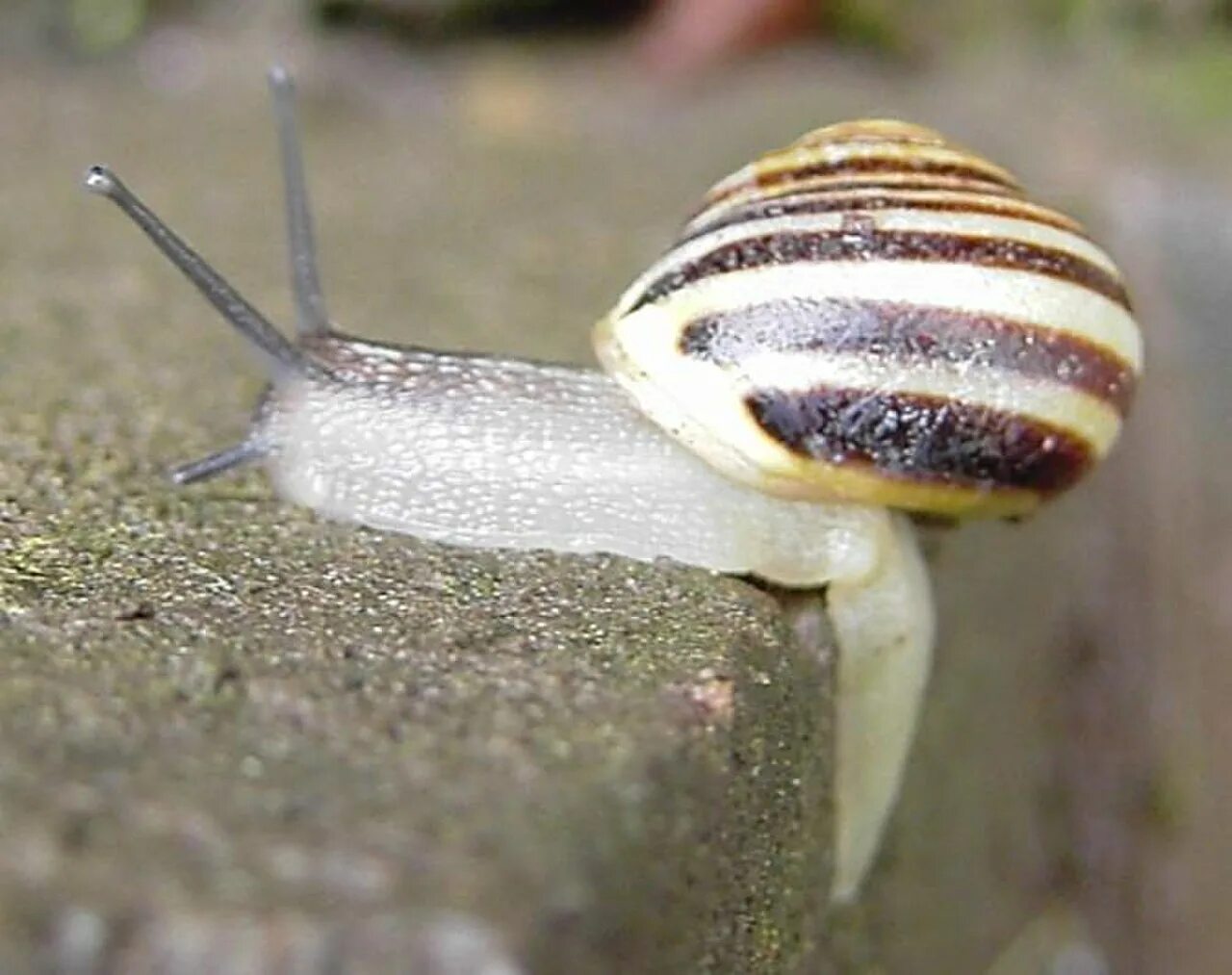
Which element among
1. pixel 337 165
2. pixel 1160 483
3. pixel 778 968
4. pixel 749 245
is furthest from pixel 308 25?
pixel 778 968

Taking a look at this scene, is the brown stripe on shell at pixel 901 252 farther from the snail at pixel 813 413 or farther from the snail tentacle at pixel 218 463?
the snail tentacle at pixel 218 463

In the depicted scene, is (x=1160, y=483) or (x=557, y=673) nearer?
(x=557, y=673)

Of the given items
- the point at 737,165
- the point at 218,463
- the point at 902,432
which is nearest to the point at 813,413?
the point at 902,432

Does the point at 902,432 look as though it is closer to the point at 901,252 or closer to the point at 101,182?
the point at 901,252

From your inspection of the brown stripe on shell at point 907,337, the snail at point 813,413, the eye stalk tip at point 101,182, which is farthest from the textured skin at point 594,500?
the eye stalk tip at point 101,182

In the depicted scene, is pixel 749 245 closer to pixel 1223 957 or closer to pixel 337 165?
pixel 1223 957
